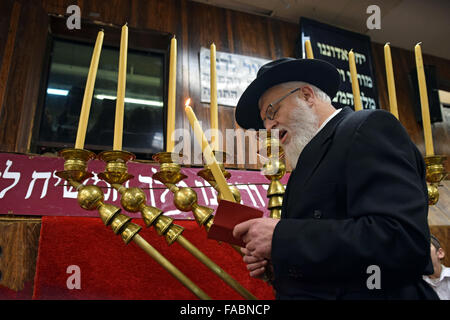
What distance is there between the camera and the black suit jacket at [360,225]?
1.53ft

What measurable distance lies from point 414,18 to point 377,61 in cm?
36

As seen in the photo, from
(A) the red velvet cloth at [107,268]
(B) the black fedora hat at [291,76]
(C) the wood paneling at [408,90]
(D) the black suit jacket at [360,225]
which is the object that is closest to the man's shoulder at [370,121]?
(D) the black suit jacket at [360,225]

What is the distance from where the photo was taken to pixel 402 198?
48 cm

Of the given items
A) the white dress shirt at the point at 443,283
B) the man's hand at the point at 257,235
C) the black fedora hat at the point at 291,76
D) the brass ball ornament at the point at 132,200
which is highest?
the black fedora hat at the point at 291,76

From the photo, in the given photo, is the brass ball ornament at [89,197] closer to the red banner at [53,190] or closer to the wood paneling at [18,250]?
the red banner at [53,190]

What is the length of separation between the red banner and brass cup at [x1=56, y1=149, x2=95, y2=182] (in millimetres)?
370

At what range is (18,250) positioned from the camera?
106cm

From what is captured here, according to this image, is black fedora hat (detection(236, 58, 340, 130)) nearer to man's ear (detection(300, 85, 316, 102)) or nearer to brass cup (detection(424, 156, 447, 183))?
man's ear (detection(300, 85, 316, 102))

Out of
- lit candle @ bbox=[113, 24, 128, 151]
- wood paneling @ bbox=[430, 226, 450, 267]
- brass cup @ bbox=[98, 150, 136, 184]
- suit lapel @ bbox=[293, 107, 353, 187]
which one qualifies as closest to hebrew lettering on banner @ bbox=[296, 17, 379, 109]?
wood paneling @ bbox=[430, 226, 450, 267]

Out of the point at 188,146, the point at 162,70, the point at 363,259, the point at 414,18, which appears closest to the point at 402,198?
the point at 363,259

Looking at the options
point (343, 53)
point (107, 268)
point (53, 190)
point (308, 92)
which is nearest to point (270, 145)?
point (308, 92)

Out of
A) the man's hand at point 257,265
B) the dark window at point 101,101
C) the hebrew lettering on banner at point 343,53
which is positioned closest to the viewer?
the man's hand at point 257,265

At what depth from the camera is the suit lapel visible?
634mm

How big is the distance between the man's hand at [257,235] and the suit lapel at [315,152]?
0.13 m
